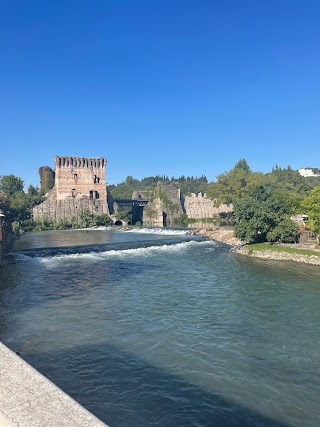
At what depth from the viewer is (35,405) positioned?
6098 mm

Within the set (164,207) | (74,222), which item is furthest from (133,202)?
(74,222)

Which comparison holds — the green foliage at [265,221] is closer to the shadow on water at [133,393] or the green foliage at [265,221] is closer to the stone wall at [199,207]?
the shadow on water at [133,393]

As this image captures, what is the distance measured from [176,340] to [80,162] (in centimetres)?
8165

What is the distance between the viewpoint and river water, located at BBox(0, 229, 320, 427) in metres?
9.45

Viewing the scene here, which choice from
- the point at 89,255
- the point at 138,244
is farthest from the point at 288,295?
the point at 138,244

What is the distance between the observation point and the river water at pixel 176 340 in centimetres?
945

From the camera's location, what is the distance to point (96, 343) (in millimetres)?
13453

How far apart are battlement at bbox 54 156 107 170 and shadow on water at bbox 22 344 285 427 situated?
8101 centimetres

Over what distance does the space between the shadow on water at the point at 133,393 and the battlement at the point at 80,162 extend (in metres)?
81.0

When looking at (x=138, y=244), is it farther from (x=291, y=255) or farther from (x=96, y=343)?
(x=96, y=343)

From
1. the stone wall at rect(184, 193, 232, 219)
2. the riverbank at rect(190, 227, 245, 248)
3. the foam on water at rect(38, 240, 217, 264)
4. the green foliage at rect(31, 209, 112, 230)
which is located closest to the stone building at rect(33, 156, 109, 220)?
the green foliage at rect(31, 209, 112, 230)

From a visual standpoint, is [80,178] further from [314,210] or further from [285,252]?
[285,252]

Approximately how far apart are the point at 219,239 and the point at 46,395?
44.1 m

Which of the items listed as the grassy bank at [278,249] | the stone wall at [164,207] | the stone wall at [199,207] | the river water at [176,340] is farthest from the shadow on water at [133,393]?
the stone wall at [199,207]
